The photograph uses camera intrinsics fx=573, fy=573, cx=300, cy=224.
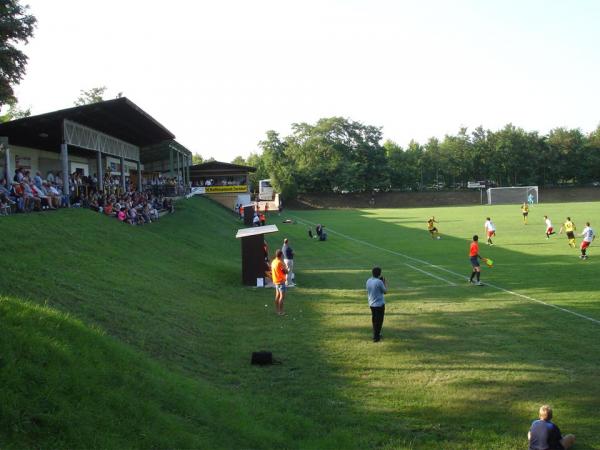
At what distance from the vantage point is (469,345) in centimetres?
1159

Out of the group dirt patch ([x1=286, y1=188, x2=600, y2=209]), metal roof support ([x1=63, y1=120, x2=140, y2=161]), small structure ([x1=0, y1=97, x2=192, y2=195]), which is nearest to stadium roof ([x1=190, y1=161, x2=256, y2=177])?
dirt patch ([x1=286, y1=188, x2=600, y2=209])

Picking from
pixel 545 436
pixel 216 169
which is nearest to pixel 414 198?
pixel 216 169

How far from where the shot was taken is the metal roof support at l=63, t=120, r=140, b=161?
2460 cm

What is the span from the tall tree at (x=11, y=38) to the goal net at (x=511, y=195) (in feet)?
239

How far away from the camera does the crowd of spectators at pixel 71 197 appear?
1896 centimetres

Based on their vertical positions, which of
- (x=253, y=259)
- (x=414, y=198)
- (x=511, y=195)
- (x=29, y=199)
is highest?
(x=29, y=199)

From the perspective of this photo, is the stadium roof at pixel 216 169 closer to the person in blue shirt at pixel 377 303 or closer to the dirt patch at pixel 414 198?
the dirt patch at pixel 414 198

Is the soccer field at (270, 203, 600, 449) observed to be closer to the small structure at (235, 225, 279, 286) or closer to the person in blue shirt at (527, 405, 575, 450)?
the person in blue shirt at (527, 405, 575, 450)

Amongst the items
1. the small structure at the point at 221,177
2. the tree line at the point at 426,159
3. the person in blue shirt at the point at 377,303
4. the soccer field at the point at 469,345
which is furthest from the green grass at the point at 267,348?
the tree line at the point at 426,159

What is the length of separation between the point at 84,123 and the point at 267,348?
61.9ft

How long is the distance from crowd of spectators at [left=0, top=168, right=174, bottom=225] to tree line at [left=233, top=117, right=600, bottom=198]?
223ft

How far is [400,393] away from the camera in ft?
29.5

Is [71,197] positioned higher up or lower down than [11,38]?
lower down

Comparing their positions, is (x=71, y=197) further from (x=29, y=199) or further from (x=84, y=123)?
(x=29, y=199)
